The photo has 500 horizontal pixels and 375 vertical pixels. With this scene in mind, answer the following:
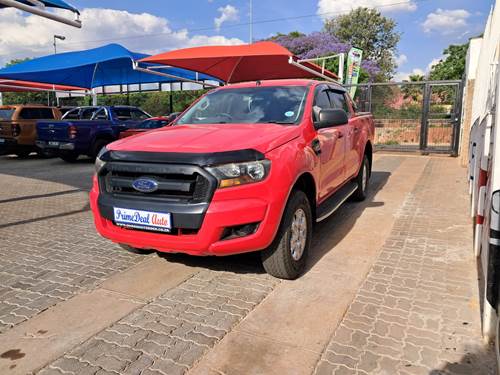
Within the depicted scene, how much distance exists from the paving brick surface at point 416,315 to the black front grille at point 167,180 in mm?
1455

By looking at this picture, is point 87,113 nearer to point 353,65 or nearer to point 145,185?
point 353,65

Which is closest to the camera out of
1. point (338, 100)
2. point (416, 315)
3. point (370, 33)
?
point (416, 315)

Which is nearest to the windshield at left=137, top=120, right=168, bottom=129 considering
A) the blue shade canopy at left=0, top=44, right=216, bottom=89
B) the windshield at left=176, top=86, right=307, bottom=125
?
the blue shade canopy at left=0, top=44, right=216, bottom=89

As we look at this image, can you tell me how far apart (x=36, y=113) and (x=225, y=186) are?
13.6 metres

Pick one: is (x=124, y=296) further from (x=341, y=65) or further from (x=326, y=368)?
(x=341, y=65)

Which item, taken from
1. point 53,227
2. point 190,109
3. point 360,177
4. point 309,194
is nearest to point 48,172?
point 53,227

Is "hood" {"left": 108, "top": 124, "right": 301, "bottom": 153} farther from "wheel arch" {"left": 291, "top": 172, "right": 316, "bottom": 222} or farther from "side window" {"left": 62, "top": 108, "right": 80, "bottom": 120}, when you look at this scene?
"side window" {"left": 62, "top": 108, "right": 80, "bottom": 120}

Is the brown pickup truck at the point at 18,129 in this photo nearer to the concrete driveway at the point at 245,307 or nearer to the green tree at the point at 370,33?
the concrete driveway at the point at 245,307

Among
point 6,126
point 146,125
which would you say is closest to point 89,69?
point 6,126

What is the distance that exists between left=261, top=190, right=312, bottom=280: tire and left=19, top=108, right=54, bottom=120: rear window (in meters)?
13.2

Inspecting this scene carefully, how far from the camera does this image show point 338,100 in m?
5.66

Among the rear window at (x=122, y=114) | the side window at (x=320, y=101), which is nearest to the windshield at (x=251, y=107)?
the side window at (x=320, y=101)

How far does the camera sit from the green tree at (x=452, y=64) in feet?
100

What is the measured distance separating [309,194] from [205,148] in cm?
126
